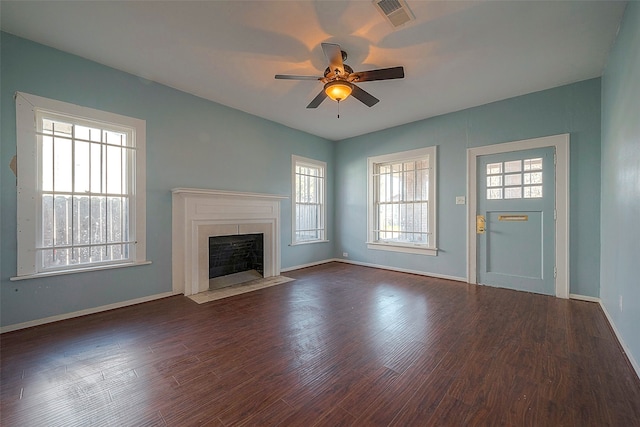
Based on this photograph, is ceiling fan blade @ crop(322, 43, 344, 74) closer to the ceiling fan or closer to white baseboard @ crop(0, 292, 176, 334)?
the ceiling fan

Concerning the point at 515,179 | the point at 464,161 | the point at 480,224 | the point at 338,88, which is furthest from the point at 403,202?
the point at 338,88

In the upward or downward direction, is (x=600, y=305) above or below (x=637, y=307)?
below

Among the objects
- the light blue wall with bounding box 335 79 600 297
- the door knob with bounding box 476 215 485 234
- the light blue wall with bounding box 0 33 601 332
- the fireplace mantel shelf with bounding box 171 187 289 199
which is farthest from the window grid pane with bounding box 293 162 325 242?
the door knob with bounding box 476 215 485 234

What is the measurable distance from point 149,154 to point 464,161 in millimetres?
4776

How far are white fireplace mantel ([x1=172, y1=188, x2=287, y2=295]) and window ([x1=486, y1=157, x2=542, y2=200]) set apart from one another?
12.3 feet

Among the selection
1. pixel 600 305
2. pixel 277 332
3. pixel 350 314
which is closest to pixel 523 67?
pixel 600 305

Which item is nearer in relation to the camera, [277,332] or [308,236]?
[277,332]

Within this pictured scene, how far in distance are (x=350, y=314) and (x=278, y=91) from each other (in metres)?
3.13

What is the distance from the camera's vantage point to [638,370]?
1.83 m

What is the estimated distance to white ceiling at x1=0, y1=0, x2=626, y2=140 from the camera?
2.22 m

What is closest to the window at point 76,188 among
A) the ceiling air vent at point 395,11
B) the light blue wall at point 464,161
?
the ceiling air vent at point 395,11

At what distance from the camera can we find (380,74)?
255 centimetres

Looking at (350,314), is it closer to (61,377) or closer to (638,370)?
(638,370)

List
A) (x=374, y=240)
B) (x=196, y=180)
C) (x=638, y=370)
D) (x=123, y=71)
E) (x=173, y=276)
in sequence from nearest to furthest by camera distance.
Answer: (x=638, y=370) < (x=123, y=71) < (x=173, y=276) < (x=196, y=180) < (x=374, y=240)
